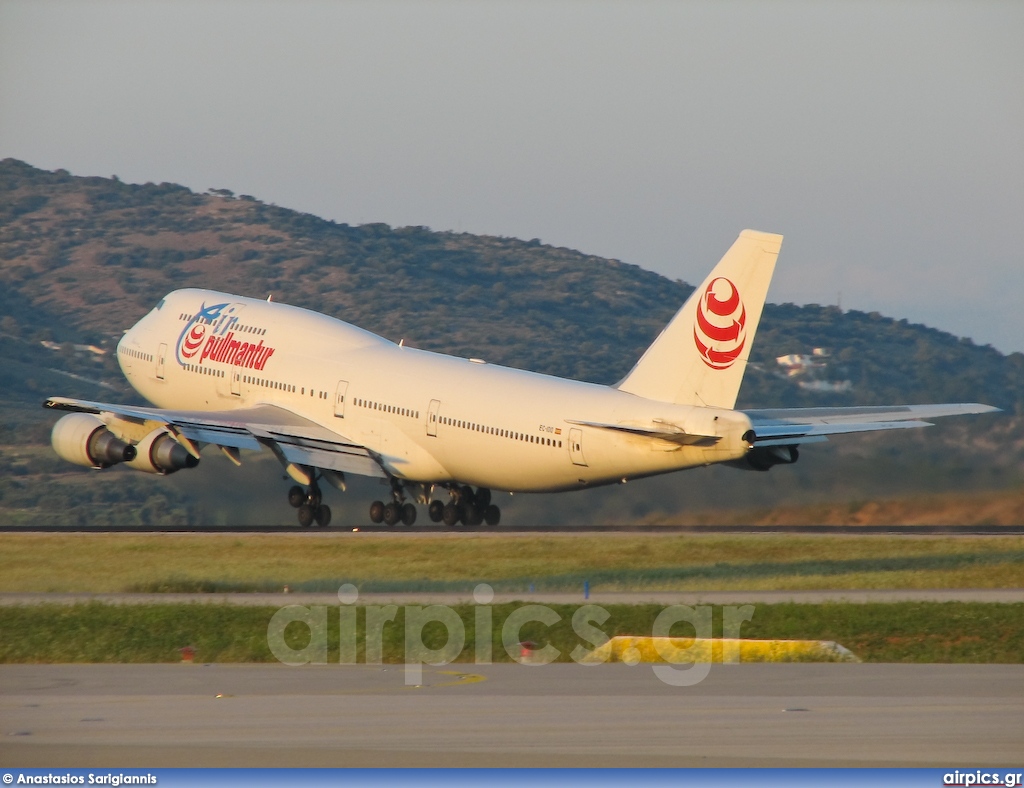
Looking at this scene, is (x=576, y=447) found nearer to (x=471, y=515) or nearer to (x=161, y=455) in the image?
(x=471, y=515)

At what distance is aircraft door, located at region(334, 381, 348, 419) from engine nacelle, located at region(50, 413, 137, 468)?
6.57m

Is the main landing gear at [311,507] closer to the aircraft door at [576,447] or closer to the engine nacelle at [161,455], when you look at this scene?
the engine nacelle at [161,455]

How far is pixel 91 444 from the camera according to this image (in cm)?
5112

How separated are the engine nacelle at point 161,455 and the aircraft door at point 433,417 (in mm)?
7718

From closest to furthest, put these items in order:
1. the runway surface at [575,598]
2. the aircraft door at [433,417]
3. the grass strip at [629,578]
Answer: the runway surface at [575,598] → the grass strip at [629,578] → the aircraft door at [433,417]

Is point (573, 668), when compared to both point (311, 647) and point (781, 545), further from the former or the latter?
point (781, 545)

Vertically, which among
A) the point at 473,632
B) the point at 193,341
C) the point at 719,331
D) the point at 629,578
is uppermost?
the point at 193,341

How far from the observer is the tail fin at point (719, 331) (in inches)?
1561

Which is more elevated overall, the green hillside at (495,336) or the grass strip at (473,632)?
the green hillside at (495,336)

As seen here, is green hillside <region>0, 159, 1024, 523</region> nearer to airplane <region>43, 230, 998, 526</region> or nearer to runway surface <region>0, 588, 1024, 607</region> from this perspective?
airplane <region>43, 230, 998, 526</region>

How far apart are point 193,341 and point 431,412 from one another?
11260 mm

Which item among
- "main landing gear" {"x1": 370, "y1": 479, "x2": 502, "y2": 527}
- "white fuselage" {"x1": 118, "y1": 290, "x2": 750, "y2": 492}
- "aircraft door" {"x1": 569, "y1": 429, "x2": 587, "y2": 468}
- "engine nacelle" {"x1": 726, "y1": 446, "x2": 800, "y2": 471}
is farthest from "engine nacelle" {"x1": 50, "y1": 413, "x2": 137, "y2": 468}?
"engine nacelle" {"x1": 726, "y1": 446, "x2": 800, "y2": 471}

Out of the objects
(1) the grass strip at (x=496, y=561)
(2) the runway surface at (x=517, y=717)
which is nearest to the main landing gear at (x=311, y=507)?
(1) the grass strip at (x=496, y=561)

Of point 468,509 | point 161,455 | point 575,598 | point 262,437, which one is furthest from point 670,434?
point 161,455
